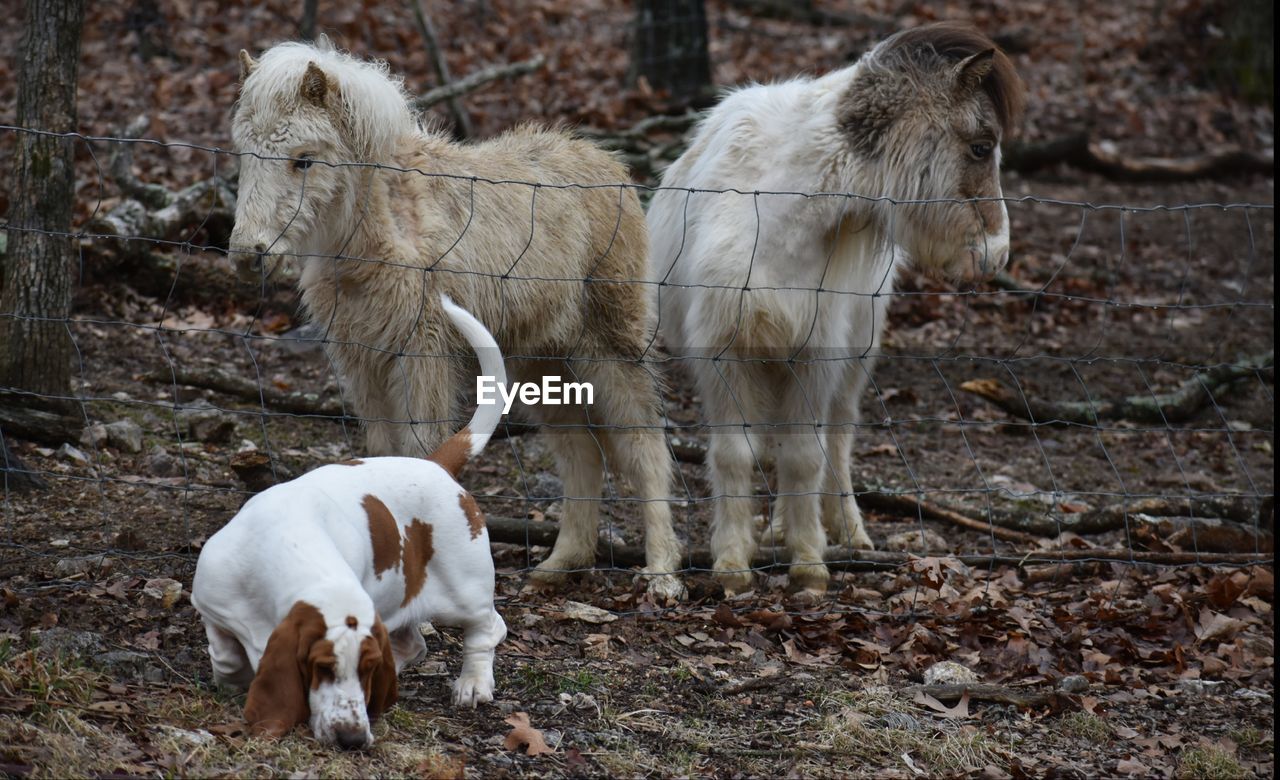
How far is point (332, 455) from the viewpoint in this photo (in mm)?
6258

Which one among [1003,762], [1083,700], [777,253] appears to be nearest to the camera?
[1003,762]

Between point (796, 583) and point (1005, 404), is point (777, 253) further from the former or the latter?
point (1005, 404)

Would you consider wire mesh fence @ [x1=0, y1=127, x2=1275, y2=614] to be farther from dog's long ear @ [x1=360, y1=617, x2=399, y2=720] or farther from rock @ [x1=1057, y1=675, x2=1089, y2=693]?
dog's long ear @ [x1=360, y1=617, x2=399, y2=720]

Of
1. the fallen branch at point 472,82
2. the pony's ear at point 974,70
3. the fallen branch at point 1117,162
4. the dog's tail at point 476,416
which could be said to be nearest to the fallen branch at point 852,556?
the dog's tail at point 476,416

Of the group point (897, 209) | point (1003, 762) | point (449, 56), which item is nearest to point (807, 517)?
point (897, 209)

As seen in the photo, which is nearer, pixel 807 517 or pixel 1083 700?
pixel 1083 700

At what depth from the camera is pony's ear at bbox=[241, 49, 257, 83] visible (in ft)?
15.3

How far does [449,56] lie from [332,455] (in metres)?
6.76

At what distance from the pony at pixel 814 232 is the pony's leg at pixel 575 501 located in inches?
21.8

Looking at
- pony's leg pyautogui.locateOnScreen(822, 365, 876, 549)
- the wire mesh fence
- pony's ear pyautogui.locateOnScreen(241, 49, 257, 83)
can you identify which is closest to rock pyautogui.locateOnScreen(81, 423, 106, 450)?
the wire mesh fence

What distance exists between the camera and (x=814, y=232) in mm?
5461

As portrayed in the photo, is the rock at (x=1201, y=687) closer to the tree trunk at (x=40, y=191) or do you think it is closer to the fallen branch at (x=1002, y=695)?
the fallen branch at (x=1002, y=695)

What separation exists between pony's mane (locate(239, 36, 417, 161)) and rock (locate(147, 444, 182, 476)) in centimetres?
196

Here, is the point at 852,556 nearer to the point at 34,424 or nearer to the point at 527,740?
the point at 527,740
